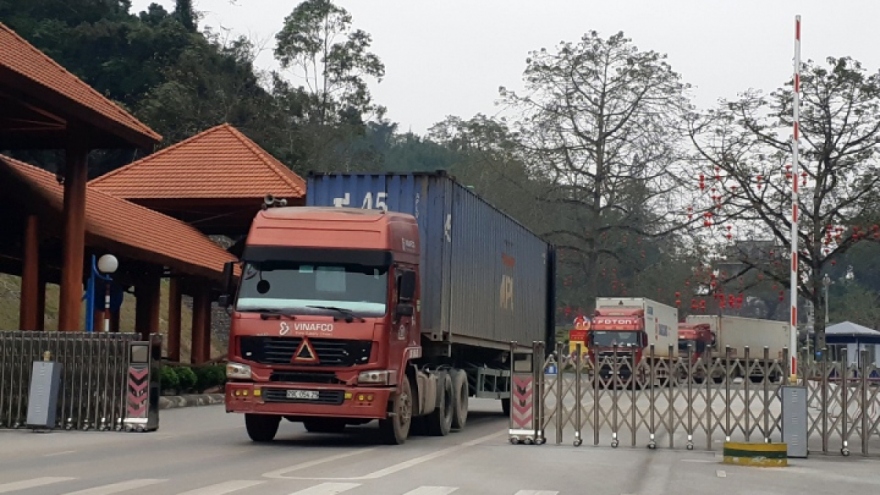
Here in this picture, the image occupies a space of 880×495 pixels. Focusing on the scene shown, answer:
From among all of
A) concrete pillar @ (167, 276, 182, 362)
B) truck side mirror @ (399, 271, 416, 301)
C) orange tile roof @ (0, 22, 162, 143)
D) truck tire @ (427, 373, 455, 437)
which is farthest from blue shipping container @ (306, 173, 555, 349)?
concrete pillar @ (167, 276, 182, 362)

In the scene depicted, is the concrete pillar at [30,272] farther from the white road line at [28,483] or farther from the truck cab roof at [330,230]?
the white road line at [28,483]

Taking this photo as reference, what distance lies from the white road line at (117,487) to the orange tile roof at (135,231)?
17114mm

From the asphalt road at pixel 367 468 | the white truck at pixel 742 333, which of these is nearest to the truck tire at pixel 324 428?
the asphalt road at pixel 367 468

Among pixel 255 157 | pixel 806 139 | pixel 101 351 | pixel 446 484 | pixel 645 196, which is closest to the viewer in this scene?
pixel 446 484

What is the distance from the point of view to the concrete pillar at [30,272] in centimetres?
2811

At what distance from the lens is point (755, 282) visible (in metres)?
33.9

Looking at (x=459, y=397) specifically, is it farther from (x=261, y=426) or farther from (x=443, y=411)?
(x=261, y=426)

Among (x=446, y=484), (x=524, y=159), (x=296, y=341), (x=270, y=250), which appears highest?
(x=524, y=159)

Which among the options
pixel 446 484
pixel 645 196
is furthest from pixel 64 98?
pixel 645 196

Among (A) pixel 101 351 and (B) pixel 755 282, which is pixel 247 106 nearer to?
(B) pixel 755 282

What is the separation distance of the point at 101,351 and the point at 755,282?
1837cm

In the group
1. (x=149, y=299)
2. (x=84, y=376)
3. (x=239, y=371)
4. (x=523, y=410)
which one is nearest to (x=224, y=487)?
(x=239, y=371)

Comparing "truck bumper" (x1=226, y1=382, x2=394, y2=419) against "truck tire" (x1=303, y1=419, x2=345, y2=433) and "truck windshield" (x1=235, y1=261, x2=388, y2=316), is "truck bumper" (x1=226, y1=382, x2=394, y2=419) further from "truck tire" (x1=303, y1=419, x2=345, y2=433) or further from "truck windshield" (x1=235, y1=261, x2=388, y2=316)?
"truck tire" (x1=303, y1=419, x2=345, y2=433)

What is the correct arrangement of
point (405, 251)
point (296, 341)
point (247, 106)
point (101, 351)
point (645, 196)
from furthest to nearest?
point (247, 106), point (645, 196), point (101, 351), point (405, 251), point (296, 341)
